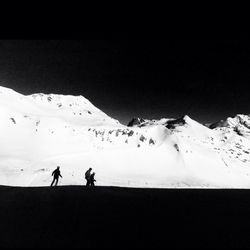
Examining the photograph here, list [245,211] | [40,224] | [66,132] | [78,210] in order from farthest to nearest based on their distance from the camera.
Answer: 1. [66,132]
2. [245,211]
3. [78,210]
4. [40,224]

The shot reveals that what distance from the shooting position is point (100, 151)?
88938 mm

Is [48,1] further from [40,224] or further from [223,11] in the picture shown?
[40,224]

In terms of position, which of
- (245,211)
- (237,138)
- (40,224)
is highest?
(237,138)

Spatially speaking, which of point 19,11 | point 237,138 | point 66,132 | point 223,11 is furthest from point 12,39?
point 237,138

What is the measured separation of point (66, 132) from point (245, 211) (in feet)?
279

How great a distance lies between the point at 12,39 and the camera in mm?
8000

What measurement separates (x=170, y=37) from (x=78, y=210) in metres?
5.02

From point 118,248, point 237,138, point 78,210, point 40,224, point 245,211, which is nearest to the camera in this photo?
point 118,248

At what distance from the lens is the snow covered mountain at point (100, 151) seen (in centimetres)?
7625

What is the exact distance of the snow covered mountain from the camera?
76.2 metres

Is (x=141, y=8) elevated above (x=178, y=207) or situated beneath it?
elevated above

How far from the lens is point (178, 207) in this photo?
955 cm

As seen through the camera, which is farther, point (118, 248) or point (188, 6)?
point (188, 6)

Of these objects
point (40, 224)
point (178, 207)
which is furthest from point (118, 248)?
point (178, 207)
